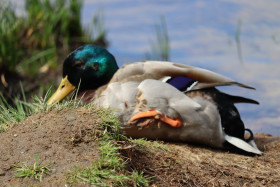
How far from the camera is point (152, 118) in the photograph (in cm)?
427

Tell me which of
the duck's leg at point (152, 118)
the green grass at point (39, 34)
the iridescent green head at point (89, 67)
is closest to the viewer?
the duck's leg at point (152, 118)

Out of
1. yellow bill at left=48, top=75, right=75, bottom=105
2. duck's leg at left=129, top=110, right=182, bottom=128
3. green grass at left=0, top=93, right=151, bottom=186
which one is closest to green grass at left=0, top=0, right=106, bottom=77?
yellow bill at left=48, top=75, right=75, bottom=105

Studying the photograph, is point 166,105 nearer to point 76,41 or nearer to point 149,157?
point 149,157

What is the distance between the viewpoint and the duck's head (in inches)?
195

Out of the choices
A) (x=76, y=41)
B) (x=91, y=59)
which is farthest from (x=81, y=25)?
(x=91, y=59)

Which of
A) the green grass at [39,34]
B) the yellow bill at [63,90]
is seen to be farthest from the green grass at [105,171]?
the green grass at [39,34]

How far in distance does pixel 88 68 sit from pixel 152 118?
1.05m

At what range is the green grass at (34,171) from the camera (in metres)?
2.82

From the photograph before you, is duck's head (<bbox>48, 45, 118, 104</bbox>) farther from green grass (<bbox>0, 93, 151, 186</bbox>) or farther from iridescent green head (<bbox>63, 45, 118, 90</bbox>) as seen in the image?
green grass (<bbox>0, 93, 151, 186</bbox>)

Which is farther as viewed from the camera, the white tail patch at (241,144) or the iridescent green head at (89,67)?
Result: the iridescent green head at (89,67)

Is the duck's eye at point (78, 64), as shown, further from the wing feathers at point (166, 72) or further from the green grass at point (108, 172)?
the green grass at point (108, 172)

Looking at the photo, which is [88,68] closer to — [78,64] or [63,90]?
[78,64]

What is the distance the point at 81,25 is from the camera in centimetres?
935

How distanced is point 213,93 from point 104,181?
2.16 meters
